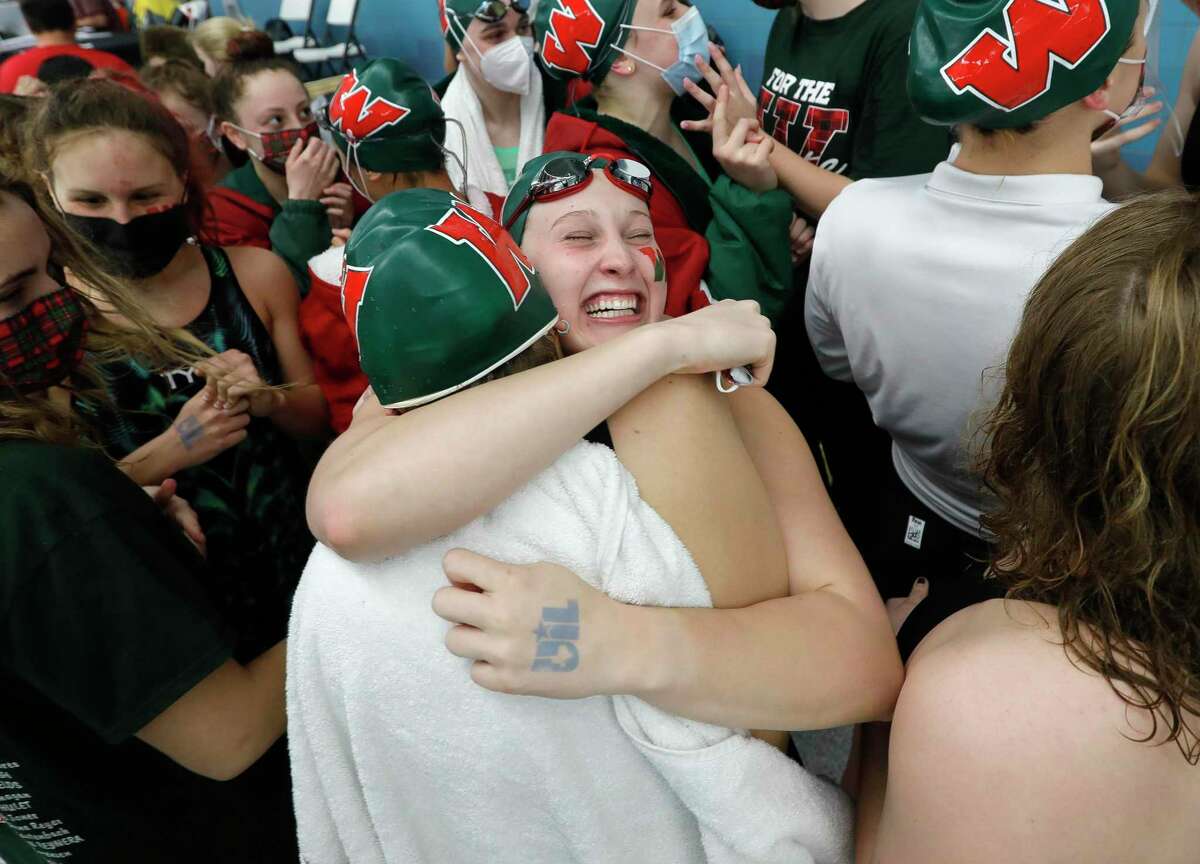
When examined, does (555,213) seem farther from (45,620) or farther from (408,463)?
(45,620)

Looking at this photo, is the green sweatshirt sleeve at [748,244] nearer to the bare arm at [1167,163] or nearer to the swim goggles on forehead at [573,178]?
the swim goggles on forehead at [573,178]

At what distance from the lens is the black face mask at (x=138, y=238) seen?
5.60 feet

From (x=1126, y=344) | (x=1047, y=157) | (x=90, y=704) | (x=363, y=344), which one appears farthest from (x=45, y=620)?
(x=1047, y=157)

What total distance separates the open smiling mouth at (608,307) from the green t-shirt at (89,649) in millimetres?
743

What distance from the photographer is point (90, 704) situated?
3.26 ft

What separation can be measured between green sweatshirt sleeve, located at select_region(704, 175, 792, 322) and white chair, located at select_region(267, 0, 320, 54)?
6.49 metres

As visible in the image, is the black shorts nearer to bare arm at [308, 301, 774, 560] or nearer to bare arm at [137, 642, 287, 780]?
bare arm at [308, 301, 774, 560]

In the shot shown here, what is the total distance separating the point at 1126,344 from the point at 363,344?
31.3 inches

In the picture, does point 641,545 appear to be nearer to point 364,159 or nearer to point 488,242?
point 488,242

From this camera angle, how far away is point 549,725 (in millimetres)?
878

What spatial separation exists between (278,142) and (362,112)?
101 centimetres

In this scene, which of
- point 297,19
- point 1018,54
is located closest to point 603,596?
point 1018,54

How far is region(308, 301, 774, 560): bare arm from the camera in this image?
32.3 inches

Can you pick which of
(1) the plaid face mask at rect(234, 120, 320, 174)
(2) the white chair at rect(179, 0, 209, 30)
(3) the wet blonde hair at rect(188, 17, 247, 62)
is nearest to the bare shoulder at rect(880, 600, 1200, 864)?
(1) the plaid face mask at rect(234, 120, 320, 174)
